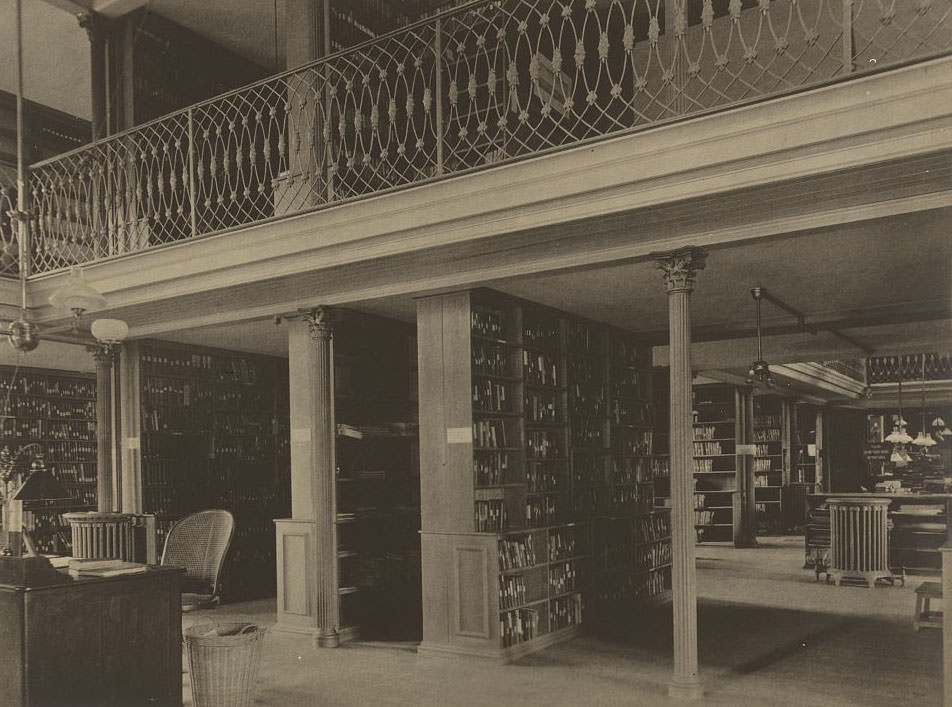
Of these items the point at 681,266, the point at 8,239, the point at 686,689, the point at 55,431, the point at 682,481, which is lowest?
the point at 686,689

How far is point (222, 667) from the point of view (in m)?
5.06

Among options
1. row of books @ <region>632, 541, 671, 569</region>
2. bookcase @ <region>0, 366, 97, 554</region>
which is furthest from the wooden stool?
bookcase @ <region>0, 366, 97, 554</region>

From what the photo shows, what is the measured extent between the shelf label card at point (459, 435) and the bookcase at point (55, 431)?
6842 mm

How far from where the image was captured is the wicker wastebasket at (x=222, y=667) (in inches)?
198

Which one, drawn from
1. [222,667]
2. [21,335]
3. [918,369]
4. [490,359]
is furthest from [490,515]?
[918,369]

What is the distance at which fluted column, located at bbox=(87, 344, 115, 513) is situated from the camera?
9.22 metres

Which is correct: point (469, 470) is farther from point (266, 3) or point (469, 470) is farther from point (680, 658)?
point (266, 3)

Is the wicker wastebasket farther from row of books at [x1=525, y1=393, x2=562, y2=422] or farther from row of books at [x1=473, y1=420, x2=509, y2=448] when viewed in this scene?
row of books at [x1=525, y1=393, x2=562, y2=422]

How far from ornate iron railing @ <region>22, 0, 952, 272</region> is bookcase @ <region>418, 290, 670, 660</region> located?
1.40 m

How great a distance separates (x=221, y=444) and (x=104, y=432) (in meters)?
1.34

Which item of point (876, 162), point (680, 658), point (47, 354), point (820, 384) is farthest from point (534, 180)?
point (820, 384)

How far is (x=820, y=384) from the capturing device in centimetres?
1438

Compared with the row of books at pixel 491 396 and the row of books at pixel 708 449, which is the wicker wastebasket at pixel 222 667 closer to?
the row of books at pixel 491 396

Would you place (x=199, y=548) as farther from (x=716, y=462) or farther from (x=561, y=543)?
(x=716, y=462)
